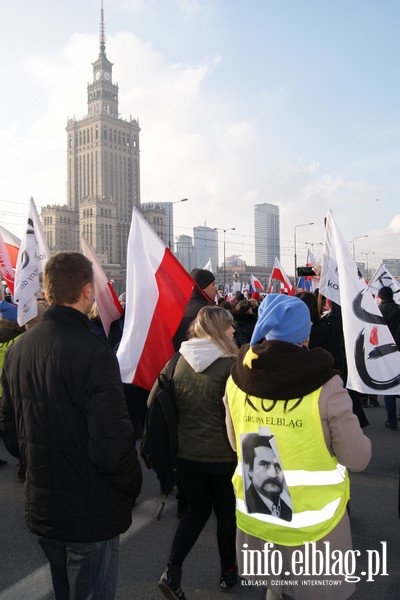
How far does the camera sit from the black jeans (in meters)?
3.08

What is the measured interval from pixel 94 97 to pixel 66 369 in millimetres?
136744

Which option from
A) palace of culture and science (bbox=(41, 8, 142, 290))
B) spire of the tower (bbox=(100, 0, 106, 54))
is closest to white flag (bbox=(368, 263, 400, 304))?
palace of culture and science (bbox=(41, 8, 142, 290))

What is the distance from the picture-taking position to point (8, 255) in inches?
364

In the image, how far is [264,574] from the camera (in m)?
2.26

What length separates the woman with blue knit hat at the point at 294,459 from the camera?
6.86ft

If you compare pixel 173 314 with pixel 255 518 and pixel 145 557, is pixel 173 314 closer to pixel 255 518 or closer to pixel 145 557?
pixel 145 557

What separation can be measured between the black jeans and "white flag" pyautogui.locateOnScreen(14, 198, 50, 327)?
13.7 feet

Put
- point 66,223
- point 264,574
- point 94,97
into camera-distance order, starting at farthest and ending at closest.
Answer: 1. point 94,97
2. point 66,223
3. point 264,574

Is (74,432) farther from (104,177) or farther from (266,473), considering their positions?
(104,177)

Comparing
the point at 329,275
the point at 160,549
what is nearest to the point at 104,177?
the point at 329,275

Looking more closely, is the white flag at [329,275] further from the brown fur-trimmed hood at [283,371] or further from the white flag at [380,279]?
the brown fur-trimmed hood at [283,371]

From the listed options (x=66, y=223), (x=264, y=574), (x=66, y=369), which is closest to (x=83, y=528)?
(x=66, y=369)

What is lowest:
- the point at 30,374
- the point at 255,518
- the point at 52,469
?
the point at 255,518

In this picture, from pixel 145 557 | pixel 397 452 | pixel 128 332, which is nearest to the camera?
pixel 145 557
